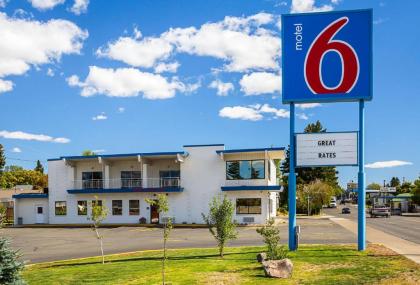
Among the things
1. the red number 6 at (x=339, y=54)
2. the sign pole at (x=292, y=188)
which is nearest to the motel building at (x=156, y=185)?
the sign pole at (x=292, y=188)

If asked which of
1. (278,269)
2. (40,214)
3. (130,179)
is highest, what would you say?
(130,179)

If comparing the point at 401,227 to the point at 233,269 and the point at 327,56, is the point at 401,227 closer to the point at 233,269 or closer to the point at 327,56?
the point at 327,56

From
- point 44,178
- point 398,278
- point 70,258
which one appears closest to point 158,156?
point 70,258

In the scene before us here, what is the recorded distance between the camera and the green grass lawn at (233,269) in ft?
43.5

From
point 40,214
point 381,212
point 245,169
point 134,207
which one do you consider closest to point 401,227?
point 245,169

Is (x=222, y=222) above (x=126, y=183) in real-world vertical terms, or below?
above

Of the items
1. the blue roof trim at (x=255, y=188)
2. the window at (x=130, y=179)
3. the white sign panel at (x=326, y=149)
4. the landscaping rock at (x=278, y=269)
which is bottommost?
the landscaping rock at (x=278, y=269)

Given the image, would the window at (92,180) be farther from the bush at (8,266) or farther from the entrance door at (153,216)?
the bush at (8,266)

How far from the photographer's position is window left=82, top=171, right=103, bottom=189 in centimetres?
4959

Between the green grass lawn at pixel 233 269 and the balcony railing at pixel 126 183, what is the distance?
26968 millimetres

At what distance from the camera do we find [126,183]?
49.1 m

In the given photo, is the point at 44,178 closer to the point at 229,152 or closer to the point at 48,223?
the point at 48,223

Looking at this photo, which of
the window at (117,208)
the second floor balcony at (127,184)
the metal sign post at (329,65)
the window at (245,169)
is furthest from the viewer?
the window at (117,208)

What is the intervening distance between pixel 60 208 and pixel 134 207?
8.66 metres
